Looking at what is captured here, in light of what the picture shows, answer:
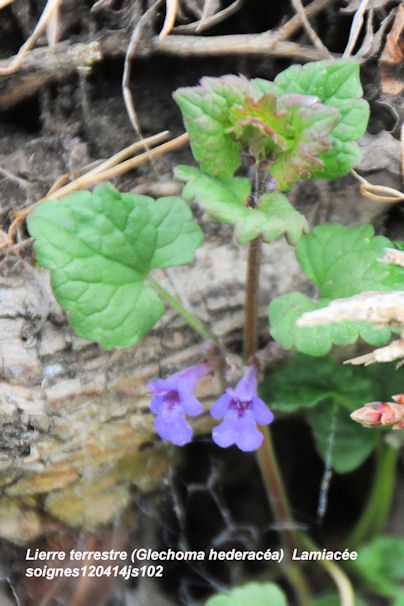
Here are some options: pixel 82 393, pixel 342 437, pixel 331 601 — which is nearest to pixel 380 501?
pixel 342 437

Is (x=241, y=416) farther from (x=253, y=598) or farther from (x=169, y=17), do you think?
(x=169, y=17)

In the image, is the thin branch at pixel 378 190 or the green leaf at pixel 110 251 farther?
the thin branch at pixel 378 190

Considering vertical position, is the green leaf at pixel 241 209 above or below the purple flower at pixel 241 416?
above

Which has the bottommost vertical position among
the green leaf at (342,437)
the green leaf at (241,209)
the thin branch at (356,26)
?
the green leaf at (342,437)

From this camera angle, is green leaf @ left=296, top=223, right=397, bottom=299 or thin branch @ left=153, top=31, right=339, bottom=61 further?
thin branch @ left=153, top=31, right=339, bottom=61

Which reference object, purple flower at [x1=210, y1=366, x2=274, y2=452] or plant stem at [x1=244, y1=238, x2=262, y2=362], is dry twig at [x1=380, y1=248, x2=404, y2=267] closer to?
plant stem at [x1=244, y1=238, x2=262, y2=362]

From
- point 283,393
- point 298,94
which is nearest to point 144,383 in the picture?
point 283,393

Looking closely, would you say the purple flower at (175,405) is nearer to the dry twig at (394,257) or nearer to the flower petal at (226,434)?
the flower petal at (226,434)

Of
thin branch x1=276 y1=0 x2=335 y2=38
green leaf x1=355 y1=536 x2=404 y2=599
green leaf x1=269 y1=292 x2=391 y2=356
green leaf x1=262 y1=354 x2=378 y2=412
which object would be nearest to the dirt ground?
thin branch x1=276 y1=0 x2=335 y2=38

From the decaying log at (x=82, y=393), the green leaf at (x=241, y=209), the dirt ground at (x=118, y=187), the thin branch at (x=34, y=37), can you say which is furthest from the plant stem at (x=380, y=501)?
the thin branch at (x=34, y=37)
